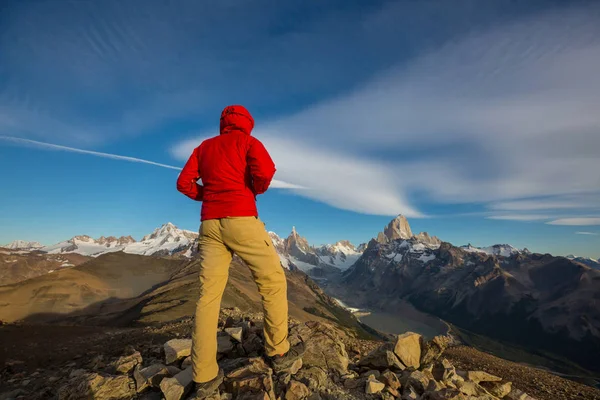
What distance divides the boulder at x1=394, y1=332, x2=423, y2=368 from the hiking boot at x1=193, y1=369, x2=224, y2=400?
15.7ft

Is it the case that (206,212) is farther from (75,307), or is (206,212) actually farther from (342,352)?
(75,307)

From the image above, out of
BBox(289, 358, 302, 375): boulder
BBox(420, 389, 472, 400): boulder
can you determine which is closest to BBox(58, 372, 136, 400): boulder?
BBox(289, 358, 302, 375): boulder

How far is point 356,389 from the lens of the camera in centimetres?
637

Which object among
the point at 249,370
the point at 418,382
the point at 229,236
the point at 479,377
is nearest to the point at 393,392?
the point at 418,382

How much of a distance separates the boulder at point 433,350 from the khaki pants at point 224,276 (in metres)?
4.50

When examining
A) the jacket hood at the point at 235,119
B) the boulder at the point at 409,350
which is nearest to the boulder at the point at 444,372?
the boulder at the point at 409,350

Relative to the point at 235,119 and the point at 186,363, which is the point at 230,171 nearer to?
the point at 235,119

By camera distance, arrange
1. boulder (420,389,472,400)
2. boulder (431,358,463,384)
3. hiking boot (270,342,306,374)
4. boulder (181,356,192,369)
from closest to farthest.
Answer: boulder (420,389,472,400), hiking boot (270,342,306,374), boulder (431,358,463,384), boulder (181,356,192,369)

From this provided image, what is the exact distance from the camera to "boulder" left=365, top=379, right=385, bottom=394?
613cm

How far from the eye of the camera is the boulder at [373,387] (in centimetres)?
613

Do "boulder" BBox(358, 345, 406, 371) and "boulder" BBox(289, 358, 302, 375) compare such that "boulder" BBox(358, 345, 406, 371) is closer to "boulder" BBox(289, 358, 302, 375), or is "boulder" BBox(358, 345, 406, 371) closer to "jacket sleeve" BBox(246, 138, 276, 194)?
"boulder" BBox(289, 358, 302, 375)

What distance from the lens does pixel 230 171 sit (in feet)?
20.5

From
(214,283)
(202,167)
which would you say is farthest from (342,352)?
(202,167)

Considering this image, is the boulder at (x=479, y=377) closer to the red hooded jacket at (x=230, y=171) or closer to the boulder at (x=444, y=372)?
the boulder at (x=444, y=372)
